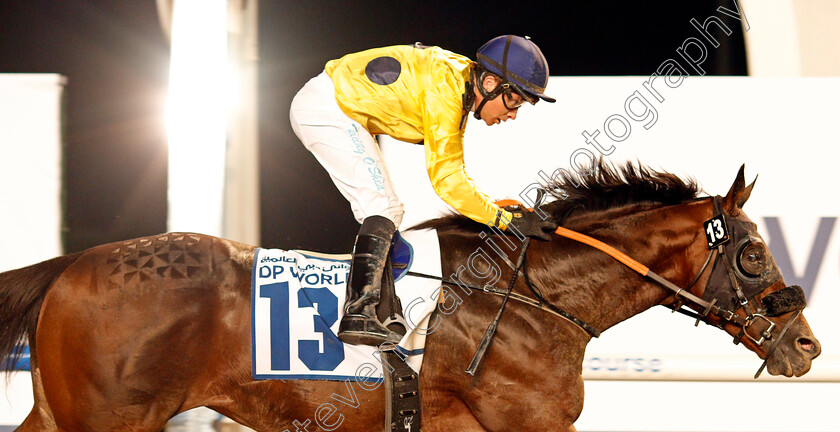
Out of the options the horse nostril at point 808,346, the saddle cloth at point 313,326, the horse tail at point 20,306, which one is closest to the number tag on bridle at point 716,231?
the horse nostril at point 808,346

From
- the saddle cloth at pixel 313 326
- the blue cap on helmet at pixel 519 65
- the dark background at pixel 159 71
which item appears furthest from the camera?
the dark background at pixel 159 71

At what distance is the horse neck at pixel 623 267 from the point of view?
8.18 feet

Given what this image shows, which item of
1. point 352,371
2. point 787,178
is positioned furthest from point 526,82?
point 787,178

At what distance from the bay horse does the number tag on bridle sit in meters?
0.02

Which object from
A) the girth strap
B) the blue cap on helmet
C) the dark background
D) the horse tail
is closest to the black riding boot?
the girth strap

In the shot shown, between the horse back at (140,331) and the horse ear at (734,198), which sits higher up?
the horse ear at (734,198)

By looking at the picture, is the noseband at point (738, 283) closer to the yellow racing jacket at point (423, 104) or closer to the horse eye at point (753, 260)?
the horse eye at point (753, 260)

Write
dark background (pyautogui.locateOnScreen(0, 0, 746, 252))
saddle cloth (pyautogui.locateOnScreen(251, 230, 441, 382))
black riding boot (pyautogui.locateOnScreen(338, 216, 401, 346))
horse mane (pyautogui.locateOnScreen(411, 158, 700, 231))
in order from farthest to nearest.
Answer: dark background (pyautogui.locateOnScreen(0, 0, 746, 252))
horse mane (pyautogui.locateOnScreen(411, 158, 700, 231))
saddle cloth (pyautogui.locateOnScreen(251, 230, 441, 382))
black riding boot (pyautogui.locateOnScreen(338, 216, 401, 346))

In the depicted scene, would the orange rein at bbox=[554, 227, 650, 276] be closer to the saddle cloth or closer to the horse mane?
the horse mane

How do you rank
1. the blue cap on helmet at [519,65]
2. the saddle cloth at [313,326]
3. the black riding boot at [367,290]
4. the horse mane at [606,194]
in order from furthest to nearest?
the horse mane at [606,194]
the blue cap on helmet at [519,65]
the saddle cloth at [313,326]
the black riding boot at [367,290]

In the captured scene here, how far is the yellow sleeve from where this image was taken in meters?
2.39

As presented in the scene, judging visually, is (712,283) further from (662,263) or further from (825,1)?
(825,1)

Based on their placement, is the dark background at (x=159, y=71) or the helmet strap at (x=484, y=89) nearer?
the helmet strap at (x=484, y=89)

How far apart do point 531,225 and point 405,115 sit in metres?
0.61
